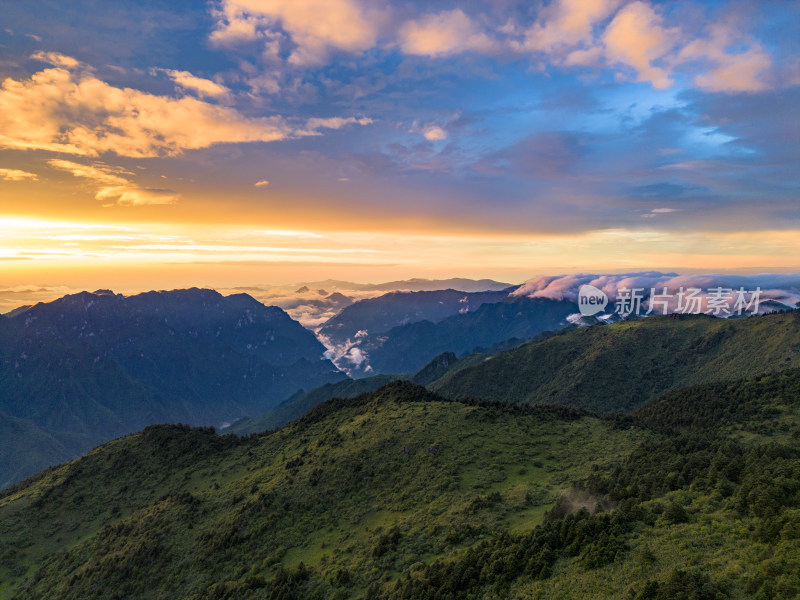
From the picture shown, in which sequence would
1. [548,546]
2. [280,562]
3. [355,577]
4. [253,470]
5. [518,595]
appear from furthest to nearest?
1. [253,470]
2. [280,562]
3. [355,577]
4. [548,546]
5. [518,595]

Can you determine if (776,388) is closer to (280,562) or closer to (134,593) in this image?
(280,562)

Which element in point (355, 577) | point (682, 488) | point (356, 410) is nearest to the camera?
point (682, 488)

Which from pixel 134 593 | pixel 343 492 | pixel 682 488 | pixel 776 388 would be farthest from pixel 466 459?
pixel 776 388

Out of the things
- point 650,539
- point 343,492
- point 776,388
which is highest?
point 650,539

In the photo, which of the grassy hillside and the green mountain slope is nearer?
the grassy hillside

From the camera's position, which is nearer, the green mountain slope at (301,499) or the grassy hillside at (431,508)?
the grassy hillside at (431,508)

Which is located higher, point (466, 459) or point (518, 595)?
point (518, 595)

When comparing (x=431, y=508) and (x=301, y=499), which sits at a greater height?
(x=431, y=508)

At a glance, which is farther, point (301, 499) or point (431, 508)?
point (301, 499)
